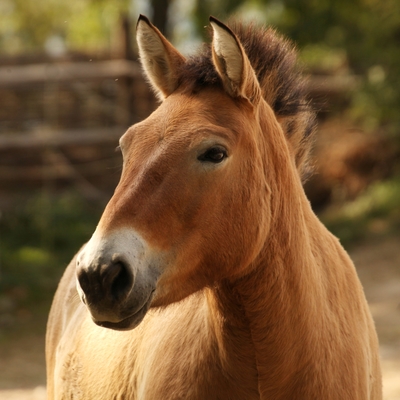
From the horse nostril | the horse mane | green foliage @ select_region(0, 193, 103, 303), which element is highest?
green foliage @ select_region(0, 193, 103, 303)

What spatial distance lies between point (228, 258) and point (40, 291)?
721 cm

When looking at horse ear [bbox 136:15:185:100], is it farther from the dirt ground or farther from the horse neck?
the dirt ground

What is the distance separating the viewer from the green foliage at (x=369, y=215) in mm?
11188

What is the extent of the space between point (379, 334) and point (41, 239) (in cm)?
533

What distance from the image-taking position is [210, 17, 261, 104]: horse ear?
253 cm

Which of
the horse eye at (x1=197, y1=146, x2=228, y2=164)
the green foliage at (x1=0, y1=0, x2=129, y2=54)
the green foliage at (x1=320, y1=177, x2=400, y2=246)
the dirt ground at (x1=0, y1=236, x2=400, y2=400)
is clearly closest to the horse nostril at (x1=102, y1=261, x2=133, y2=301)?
the horse eye at (x1=197, y1=146, x2=228, y2=164)

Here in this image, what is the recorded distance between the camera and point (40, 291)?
926cm

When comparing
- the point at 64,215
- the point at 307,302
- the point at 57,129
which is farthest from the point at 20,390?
the point at 57,129

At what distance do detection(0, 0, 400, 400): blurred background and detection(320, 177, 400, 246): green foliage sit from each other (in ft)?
0.07

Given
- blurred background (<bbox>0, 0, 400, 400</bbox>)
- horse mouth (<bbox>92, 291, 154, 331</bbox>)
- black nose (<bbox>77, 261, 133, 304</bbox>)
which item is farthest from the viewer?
blurred background (<bbox>0, 0, 400, 400</bbox>)

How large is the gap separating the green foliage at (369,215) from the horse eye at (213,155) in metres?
8.75

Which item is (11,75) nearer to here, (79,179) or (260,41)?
(79,179)

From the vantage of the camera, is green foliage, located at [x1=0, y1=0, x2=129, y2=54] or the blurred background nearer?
the blurred background

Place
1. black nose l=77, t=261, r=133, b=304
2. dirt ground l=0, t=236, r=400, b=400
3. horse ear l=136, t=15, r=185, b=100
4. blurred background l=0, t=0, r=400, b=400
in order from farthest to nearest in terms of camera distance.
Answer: blurred background l=0, t=0, r=400, b=400
dirt ground l=0, t=236, r=400, b=400
horse ear l=136, t=15, r=185, b=100
black nose l=77, t=261, r=133, b=304
